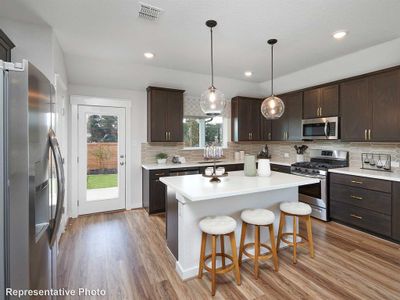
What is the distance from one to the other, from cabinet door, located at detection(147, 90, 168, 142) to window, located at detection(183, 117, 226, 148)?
78cm

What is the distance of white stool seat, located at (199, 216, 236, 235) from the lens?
1.94m

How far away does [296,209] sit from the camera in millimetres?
2438

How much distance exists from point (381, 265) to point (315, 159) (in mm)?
2319

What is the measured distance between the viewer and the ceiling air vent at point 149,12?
213cm

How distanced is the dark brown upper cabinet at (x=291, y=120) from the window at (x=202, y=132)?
1.37 meters

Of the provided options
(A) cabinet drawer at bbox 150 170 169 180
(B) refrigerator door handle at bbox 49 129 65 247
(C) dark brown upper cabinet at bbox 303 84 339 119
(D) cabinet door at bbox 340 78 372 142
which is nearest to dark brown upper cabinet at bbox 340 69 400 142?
(D) cabinet door at bbox 340 78 372 142

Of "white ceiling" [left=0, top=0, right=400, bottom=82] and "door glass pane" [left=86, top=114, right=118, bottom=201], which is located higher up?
"white ceiling" [left=0, top=0, right=400, bottom=82]

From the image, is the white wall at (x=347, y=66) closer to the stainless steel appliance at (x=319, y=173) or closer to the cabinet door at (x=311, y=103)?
the cabinet door at (x=311, y=103)

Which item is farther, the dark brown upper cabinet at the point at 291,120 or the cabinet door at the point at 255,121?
the cabinet door at the point at 255,121

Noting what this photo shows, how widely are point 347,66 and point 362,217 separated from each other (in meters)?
2.42

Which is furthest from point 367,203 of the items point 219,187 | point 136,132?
point 136,132

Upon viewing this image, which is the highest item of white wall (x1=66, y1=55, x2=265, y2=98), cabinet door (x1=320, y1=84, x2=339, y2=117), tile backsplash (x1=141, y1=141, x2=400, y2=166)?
white wall (x1=66, y1=55, x2=265, y2=98)

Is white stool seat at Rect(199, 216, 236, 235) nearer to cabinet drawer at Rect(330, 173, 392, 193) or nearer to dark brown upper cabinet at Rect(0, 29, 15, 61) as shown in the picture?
cabinet drawer at Rect(330, 173, 392, 193)

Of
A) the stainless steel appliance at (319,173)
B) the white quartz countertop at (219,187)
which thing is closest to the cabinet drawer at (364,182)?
the stainless steel appliance at (319,173)
